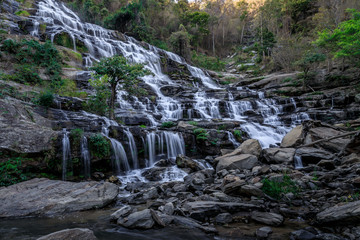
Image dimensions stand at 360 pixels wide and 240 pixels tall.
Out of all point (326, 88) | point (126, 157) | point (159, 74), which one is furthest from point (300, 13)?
point (126, 157)

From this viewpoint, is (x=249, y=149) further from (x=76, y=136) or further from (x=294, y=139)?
(x=76, y=136)

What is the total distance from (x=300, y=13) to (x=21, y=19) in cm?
3769

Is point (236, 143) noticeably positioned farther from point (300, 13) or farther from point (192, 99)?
point (300, 13)

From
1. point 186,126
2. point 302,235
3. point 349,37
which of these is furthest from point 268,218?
point 349,37

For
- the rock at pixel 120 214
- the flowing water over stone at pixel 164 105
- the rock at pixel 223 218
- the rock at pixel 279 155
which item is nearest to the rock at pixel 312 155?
the rock at pixel 279 155

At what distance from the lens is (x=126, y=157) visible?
27.5 ft

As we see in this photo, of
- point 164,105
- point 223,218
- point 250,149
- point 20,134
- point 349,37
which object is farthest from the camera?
point 164,105

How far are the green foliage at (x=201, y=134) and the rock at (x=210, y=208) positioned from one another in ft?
20.5

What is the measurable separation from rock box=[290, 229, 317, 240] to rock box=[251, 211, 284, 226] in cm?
37

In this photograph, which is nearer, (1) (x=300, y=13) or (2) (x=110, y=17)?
(2) (x=110, y=17)

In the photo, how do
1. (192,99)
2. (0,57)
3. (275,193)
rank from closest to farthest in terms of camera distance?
(275,193) < (0,57) < (192,99)

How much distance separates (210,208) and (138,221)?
136 centimetres

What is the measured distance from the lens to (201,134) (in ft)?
34.0

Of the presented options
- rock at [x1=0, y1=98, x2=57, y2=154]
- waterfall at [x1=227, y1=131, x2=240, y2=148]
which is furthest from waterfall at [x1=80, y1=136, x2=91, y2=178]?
waterfall at [x1=227, y1=131, x2=240, y2=148]
